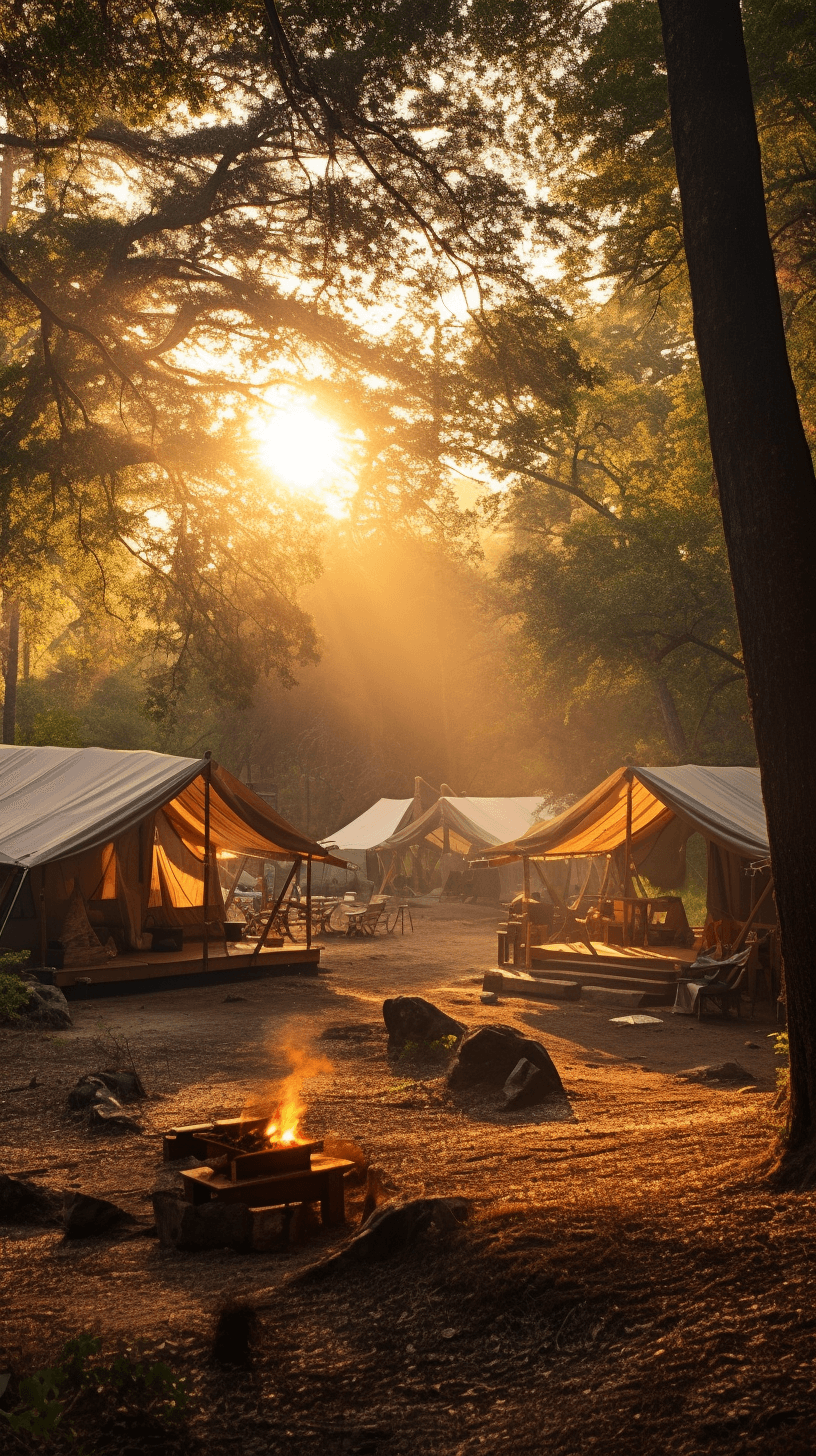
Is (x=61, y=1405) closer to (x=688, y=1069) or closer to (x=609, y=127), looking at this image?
(x=688, y=1069)

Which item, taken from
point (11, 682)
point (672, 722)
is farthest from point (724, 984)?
point (11, 682)

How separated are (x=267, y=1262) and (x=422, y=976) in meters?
11.9

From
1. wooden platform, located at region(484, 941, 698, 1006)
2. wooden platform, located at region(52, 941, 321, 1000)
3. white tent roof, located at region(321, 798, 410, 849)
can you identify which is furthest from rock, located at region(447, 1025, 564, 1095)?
white tent roof, located at region(321, 798, 410, 849)

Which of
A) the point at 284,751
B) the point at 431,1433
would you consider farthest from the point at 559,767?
the point at 431,1433

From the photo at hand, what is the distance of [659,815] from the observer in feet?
61.4

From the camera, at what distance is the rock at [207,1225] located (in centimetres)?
506

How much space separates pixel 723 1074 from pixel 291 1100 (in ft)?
13.6

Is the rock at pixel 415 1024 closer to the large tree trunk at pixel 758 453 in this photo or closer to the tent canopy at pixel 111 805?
the tent canopy at pixel 111 805

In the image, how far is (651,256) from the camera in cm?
1481

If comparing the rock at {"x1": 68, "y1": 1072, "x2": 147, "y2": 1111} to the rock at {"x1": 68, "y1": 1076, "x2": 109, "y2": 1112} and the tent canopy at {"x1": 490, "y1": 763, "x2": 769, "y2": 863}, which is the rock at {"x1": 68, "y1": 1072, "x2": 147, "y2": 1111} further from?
the tent canopy at {"x1": 490, "y1": 763, "x2": 769, "y2": 863}

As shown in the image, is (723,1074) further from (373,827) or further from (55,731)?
(373,827)

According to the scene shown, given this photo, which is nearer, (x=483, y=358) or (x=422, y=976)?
(x=483, y=358)

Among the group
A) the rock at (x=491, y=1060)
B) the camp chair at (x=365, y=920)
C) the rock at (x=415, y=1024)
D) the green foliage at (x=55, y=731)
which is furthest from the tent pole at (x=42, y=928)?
the green foliage at (x=55, y=731)

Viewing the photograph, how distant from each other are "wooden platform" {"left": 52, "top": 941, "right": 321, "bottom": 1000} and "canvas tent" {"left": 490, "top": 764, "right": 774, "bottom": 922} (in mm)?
3441
